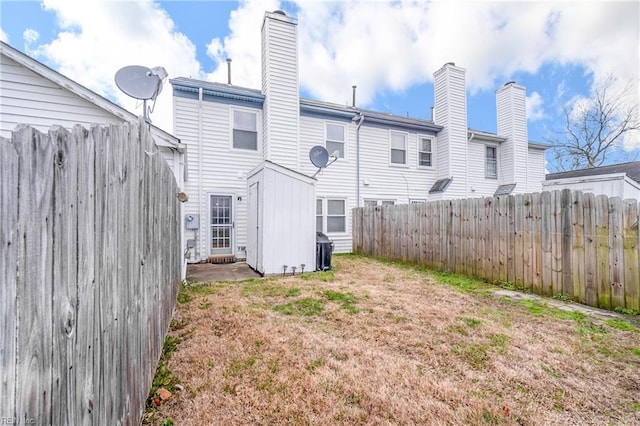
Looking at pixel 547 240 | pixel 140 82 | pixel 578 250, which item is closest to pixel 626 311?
pixel 578 250

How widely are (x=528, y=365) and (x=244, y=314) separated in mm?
3386

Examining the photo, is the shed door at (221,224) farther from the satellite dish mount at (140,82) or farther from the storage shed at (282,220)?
the satellite dish mount at (140,82)

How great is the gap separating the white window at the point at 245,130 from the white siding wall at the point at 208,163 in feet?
0.73

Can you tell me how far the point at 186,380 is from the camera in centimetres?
254

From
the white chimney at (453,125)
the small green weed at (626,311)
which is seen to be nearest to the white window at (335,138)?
the white chimney at (453,125)

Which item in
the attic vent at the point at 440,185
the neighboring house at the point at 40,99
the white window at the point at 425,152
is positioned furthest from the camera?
the white window at the point at 425,152

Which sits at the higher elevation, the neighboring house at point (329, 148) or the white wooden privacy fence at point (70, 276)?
the neighboring house at point (329, 148)

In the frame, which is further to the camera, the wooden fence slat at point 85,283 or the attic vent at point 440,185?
the attic vent at point 440,185

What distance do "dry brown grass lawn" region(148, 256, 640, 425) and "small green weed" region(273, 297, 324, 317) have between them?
0.05 ft

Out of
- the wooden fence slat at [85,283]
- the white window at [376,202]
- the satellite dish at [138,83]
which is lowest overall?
the wooden fence slat at [85,283]

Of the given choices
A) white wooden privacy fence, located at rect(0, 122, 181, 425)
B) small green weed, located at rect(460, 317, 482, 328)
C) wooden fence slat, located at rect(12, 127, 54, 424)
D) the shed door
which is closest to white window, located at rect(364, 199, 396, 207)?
the shed door

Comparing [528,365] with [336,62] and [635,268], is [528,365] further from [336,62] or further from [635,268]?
[336,62]

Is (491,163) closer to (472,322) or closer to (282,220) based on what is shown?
(282,220)

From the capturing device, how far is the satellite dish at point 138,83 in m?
3.93
